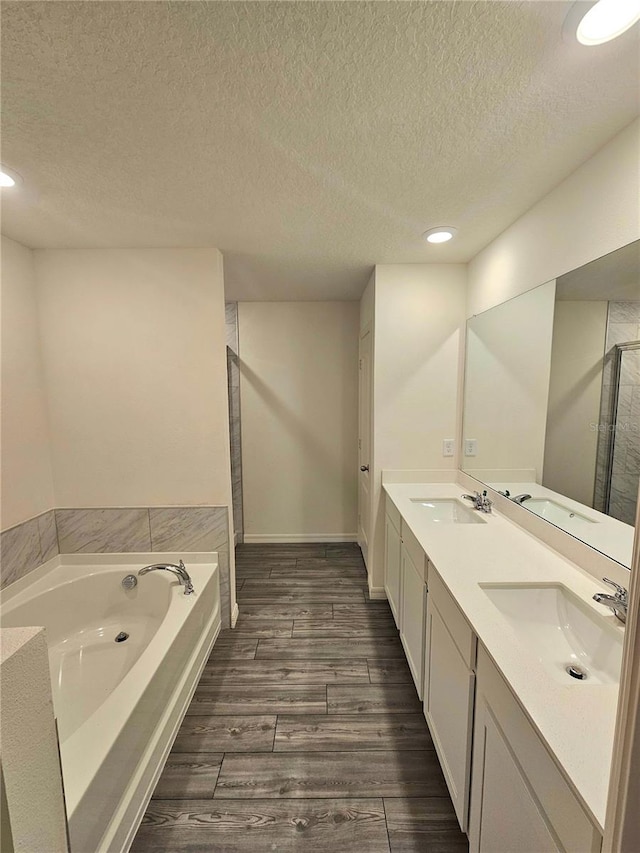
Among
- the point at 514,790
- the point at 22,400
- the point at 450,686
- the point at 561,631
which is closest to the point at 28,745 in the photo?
the point at 514,790

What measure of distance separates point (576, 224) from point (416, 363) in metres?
1.18

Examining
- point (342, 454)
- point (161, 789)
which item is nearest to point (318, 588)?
point (342, 454)

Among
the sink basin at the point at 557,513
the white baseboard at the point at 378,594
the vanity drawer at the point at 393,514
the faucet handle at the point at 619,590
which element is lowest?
the white baseboard at the point at 378,594

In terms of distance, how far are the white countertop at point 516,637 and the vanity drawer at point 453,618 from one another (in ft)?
0.19

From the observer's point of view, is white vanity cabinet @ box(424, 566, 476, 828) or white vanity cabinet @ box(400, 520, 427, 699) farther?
white vanity cabinet @ box(400, 520, 427, 699)

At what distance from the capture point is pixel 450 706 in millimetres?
1261

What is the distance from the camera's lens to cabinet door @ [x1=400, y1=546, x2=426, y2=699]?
1.64 meters

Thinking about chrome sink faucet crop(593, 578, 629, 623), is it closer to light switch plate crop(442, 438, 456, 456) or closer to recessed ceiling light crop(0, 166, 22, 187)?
light switch plate crop(442, 438, 456, 456)

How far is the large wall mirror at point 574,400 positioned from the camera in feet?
3.82

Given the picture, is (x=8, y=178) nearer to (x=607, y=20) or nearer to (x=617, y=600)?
(x=607, y=20)

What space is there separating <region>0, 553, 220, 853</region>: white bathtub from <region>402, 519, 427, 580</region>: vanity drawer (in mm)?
1244

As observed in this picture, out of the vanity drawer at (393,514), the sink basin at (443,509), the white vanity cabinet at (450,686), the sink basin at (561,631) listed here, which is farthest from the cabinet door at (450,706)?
the sink basin at (443,509)

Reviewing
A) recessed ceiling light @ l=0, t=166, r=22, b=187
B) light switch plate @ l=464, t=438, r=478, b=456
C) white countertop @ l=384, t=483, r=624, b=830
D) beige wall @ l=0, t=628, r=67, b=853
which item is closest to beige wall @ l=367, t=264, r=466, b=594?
light switch plate @ l=464, t=438, r=478, b=456

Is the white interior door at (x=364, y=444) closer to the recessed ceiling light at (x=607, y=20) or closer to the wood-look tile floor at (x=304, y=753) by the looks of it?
the wood-look tile floor at (x=304, y=753)
